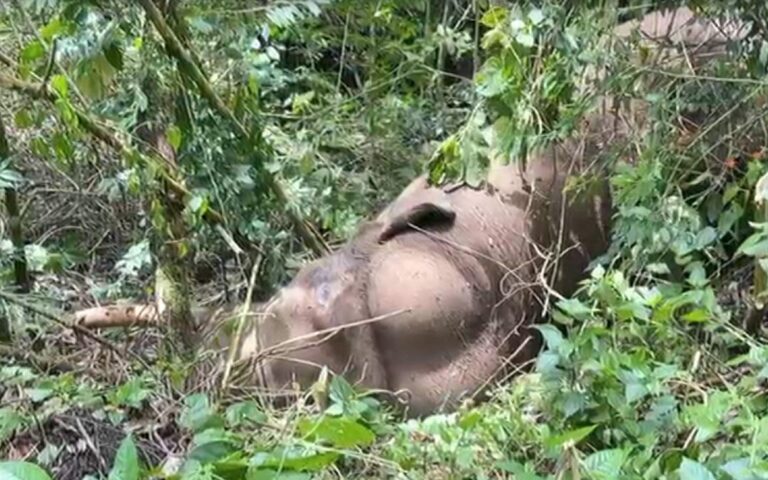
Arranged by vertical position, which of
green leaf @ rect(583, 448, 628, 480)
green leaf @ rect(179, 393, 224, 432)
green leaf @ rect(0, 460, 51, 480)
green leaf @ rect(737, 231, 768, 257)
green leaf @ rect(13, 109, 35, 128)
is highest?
green leaf @ rect(13, 109, 35, 128)

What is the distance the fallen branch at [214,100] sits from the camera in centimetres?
226

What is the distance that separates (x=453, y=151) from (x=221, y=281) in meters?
0.72

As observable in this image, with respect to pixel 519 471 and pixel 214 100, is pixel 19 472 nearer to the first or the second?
pixel 519 471

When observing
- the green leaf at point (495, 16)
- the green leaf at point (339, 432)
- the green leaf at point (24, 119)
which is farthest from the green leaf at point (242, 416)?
the green leaf at point (495, 16)

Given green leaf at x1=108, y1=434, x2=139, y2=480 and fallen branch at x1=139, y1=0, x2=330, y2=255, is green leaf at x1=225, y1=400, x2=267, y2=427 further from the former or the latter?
fallen branch at x1=139, y1=0, x2=330, y2=255

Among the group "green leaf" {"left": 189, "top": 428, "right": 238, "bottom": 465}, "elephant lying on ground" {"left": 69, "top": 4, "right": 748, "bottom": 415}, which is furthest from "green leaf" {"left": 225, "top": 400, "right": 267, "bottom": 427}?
"elephant lying on ground" {"left": 69, "top": 4, "right": 748, "bottom": 415}

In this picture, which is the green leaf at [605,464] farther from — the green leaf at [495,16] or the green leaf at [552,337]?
the green leaf at [495,16]

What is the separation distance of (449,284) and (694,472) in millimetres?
1078

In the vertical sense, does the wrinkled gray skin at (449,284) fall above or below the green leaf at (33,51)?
below

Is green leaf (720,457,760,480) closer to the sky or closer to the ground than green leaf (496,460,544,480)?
closer to the sky

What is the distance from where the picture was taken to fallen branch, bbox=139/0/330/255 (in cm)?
226

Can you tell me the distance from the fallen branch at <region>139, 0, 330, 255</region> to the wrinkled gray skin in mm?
206

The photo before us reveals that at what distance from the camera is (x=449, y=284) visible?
2387 mm

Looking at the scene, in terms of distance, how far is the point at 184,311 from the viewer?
242cm
